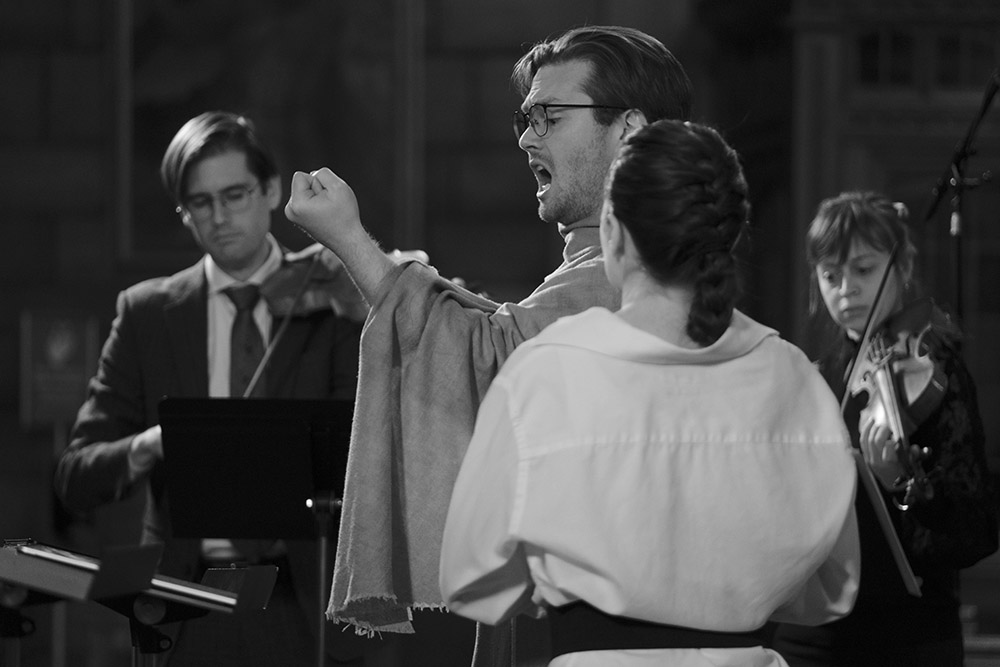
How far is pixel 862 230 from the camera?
3.33m

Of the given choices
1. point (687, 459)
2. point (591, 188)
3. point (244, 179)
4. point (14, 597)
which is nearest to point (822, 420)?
point (687, 459)

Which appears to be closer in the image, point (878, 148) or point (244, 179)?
→ point (244, 179)

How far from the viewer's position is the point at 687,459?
170 centimetres

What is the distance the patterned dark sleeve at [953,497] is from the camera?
2.91 m

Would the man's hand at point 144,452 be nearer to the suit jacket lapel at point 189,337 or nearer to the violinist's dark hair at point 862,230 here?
the suit jacket lapel at point 189,337

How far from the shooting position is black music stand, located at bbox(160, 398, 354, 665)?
9.27 feet

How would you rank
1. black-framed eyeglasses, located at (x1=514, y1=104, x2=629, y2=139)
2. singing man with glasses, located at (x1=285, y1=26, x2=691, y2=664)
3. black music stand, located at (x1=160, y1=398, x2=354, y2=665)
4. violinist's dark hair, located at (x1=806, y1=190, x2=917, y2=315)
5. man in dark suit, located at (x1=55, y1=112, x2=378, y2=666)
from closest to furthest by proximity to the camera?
singing man with glasses, located at (x1=285, y1=26, x2=691, y2=664) < black-framed eyeglasses, located at (x1=514, y1=104, x2=629, y2=139) < black music stand, located at (x1=160, y1=398, x2=354, y2=665) < man in dark suit, located at (x1=55, y1=112, x2=378, y2=666) < violinist's dark hair, located at (x1=806, y1=190, x2=917, y2=315)

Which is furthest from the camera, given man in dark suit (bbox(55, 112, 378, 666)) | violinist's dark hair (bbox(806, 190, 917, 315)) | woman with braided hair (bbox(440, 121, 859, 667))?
violinist's dark hair (bbox(806, 190, 917, 315))

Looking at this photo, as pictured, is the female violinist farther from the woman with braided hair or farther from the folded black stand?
the folded black stand

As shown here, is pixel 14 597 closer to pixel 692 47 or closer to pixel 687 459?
A: pixel 687 459

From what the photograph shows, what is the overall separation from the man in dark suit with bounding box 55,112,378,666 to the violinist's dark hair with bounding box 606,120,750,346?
160cm

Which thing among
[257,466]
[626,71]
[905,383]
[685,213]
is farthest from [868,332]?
[685,213]

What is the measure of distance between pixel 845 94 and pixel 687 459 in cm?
560

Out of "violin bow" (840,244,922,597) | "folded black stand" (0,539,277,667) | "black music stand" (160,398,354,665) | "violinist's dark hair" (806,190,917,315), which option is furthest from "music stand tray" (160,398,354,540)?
"violinist's dark hair" (806,190,917,315)
